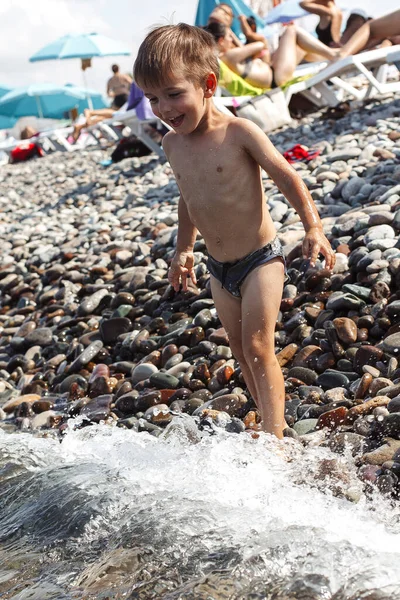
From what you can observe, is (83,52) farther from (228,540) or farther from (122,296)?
(228,540)

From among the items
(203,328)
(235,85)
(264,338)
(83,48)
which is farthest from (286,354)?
(83,48)

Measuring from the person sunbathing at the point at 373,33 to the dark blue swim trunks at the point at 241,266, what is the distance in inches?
328

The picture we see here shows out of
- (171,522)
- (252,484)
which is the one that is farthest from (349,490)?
(171,522)

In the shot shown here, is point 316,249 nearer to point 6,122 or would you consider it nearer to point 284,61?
point 284,61

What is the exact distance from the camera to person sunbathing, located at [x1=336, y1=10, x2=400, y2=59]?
1105 cm

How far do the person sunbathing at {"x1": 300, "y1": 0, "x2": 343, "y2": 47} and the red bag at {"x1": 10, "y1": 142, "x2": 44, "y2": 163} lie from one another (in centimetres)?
1215

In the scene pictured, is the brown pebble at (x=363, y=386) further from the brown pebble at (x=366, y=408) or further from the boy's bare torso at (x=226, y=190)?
the boy's bare torso at (x=226, y=190)

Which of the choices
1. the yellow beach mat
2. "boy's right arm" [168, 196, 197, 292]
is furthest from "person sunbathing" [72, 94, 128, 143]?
"boy's right arm" [168, 196, 197, 292]

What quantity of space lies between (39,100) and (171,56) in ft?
95.0

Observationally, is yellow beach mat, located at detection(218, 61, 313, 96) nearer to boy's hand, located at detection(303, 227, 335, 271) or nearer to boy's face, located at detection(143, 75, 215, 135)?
boy's face, located at detection(143, 75, 215, 135)

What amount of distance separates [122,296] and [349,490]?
11.3 ft

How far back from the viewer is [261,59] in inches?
455

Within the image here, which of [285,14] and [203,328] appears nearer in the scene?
[203,328]

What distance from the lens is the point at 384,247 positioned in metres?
5.21
